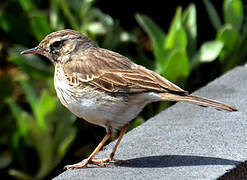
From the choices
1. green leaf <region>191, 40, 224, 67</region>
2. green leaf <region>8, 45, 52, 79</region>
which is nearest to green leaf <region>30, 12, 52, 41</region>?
green leaf <region>8, 45, 52, 79</region>

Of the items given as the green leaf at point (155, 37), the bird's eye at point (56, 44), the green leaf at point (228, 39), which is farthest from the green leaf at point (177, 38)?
the bird's eye at point (56, 44)

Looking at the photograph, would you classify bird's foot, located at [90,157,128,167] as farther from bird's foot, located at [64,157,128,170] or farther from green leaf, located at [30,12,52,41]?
green leaf, located at [30,12,52,41]

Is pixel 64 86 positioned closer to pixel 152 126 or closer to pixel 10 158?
pixel 152 126

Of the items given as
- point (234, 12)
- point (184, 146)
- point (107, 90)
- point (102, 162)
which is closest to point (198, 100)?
point (184, 146)

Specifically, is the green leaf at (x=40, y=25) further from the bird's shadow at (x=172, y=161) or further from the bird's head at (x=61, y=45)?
the bird's shadow at (x=172, y=161)

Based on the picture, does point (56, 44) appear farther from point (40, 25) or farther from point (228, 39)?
point (228, 39)

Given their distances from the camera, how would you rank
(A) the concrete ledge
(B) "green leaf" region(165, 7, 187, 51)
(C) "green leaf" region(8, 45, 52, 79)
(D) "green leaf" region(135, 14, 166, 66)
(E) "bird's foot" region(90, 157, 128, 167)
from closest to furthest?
(A) the concrete ledge
(E) "bird's foot" region(90, 157, 128, 167)
(B) "green leaf" region(165, 7, 187, 51)
(D) "green leaf" region(135, 14, 166, 66)
(C) "green leaf" region(8, 45, 52, 79)

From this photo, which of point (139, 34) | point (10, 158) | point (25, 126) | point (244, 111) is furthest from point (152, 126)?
point (139, 34)
